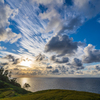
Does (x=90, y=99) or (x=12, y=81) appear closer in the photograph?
(x=90, y=99)

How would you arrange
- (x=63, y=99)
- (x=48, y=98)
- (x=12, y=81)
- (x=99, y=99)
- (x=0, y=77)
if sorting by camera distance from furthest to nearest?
(x=12, y=81) → (x=0, y=77) → (x=48, y=98) → (x=63, y=99) → (x=99, y=99)

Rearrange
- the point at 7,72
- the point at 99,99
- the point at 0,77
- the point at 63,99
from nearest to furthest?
1. the point at 99,99
2. the point at 63,99
3. the point at 0,77
4. the point at 7,72

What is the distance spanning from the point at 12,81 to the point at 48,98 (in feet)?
349

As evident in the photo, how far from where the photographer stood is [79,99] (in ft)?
67.5

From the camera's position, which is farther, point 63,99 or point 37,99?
point 37,99

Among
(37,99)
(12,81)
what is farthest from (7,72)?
(37,99)

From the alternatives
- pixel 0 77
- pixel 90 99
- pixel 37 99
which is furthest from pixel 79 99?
pixel 0 77

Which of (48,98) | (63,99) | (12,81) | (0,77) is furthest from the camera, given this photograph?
(12,81)

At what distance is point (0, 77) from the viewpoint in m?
103

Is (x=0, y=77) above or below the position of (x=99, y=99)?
above

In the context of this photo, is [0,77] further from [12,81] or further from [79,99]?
[79,99]

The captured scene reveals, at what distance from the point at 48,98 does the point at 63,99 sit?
5221 millimetres

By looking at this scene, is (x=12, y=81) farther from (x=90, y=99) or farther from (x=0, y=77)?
(x=90, y=99)

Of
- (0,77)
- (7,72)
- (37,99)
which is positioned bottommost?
(37,99)
